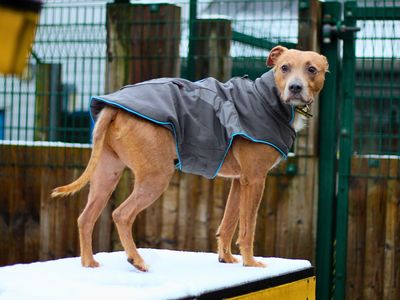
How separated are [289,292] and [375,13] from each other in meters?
3.08

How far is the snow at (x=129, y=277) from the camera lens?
328 centimetres

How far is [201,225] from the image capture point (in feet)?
21.9

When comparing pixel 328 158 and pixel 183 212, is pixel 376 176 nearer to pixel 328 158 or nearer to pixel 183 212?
pixel 328 158

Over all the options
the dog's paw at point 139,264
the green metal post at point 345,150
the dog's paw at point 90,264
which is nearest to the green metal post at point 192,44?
the green metal post at point 345,150

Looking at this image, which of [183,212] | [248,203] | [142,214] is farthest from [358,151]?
[248,203]

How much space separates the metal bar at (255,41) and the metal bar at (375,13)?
1.91 feet

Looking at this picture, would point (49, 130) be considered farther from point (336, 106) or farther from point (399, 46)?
point (399, 46)

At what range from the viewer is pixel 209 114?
13.6ft

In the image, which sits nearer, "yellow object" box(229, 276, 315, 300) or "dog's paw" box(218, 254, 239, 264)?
"yellow object" box(229, 276, 315, 300)

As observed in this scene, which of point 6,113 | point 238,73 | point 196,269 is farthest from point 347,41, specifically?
point 6,113

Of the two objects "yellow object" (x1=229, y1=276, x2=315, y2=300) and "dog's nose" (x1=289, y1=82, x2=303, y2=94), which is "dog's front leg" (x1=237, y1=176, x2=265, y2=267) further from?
"dog's nose" (x1=289, y1=82, x2=303, y2=94)

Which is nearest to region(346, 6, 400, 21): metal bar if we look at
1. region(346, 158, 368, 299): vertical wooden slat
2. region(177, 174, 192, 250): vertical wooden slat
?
region(346, 158, 368, 299): vertical wooden slat

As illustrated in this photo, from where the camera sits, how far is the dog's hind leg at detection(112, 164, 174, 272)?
3.89 metres

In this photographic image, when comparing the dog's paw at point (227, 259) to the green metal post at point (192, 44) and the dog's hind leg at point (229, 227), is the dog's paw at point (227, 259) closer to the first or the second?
the dog's hind leg at point (229, 227)
